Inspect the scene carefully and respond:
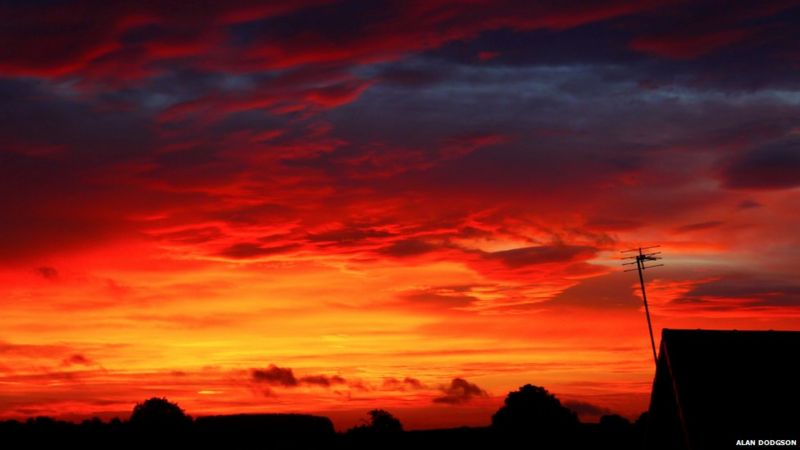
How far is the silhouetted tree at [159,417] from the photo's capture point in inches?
3841

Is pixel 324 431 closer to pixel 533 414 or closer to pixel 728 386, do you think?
pixel 533 414

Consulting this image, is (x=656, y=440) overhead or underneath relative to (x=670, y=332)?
underneath

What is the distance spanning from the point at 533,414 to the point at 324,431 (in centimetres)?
2679

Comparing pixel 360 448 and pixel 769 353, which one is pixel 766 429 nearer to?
pixel 769 353

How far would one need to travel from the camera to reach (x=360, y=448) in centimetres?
8844

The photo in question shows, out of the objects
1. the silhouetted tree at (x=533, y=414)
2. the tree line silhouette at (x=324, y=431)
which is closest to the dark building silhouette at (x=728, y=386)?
the tree line silhouette at (x=324, y=431)

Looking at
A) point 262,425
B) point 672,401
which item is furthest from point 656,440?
point 262,425

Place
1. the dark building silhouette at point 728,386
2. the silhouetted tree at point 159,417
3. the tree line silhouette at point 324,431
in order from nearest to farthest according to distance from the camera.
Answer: the dark building silhouette at point 728,386 < the tree line silhouette at point 324,431 < the silhouetted tree at point 159,417

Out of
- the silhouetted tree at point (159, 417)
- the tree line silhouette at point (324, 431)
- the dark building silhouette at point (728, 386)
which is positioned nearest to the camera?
the dark building silhouette at point (728, 386)

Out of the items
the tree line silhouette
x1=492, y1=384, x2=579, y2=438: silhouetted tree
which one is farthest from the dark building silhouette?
x1=492, y1=384, x2=579, y2=438: silhouetted tree

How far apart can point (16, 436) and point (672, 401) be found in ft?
259

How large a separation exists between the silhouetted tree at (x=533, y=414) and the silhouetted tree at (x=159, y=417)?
37.5 meters

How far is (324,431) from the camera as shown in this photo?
91.1m

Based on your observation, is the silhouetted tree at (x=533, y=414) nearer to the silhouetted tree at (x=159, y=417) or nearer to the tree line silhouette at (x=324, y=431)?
the tree line silhouette at (x=324, y=431)
